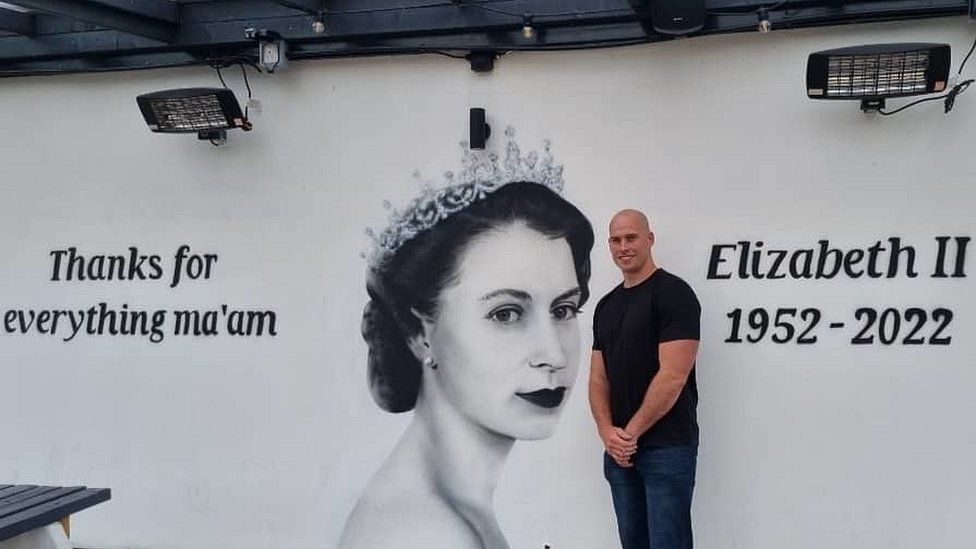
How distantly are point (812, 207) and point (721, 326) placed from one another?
0.55m

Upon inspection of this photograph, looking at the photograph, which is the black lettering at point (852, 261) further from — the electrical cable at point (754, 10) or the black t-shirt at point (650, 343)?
the electrical cable at point (754, 10)

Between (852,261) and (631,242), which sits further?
(852,261)

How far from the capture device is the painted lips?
430cm

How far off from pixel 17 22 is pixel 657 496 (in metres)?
3.42

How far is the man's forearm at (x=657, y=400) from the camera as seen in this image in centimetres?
365

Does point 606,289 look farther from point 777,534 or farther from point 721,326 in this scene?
point 777,534

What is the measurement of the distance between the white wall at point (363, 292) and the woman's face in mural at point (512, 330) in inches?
4.0

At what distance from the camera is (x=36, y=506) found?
342 centimetres

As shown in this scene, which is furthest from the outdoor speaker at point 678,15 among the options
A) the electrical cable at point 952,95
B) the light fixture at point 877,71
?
the electrical cable at point 952,95

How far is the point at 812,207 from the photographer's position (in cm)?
401

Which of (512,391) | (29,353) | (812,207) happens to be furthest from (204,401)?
(812,207)

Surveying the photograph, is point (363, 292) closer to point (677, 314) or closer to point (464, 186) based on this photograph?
point (464, 186)

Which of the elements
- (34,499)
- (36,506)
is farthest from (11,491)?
(36,506)

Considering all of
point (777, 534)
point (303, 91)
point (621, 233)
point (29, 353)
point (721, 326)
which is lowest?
point (777, 534)
